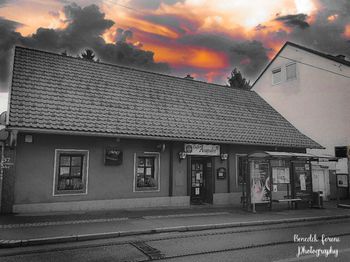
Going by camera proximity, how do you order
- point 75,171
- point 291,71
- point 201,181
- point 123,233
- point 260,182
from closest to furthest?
point 123,233
point 75,171
point 260,182
point 201,181
point 291,71

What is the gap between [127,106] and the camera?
54.7 feet

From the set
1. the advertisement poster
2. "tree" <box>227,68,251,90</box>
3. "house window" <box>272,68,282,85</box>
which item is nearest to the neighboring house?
the advertisement poster

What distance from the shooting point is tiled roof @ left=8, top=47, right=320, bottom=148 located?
13953mm

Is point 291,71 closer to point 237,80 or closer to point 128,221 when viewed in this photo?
point 128,221

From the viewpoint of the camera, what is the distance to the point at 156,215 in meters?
13.1

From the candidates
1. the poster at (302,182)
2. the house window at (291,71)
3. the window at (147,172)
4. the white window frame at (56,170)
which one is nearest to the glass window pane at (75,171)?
the white window frame at (56,170)

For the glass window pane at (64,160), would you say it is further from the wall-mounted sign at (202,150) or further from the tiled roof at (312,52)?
the tiled roof at (312,52)

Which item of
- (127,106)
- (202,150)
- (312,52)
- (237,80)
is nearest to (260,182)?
(202,150)

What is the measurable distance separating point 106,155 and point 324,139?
1705 centimetres

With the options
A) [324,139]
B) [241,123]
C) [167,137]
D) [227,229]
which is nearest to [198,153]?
[167,137]

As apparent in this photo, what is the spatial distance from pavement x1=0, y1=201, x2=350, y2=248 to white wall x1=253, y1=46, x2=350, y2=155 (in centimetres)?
931

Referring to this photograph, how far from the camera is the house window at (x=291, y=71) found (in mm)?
26322

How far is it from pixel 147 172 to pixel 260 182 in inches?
212

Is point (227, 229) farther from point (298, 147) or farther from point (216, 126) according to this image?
point (298, 147)
